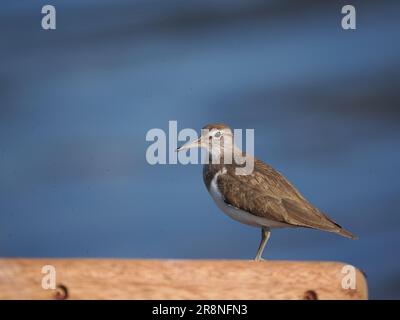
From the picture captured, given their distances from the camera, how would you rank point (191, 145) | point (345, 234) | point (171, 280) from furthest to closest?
point (191, 145), point (345, 234), point (171, 280)

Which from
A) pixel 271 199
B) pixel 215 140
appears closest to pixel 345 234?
pixel 271 199

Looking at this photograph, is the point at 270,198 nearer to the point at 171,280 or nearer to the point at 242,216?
the point at 242,216

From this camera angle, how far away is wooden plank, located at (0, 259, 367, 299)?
8.37 feet

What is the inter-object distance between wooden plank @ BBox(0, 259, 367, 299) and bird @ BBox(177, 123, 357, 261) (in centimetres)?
303

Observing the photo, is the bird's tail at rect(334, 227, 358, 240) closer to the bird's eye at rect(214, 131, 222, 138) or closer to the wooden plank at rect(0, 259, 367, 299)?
the bird's eye at rect(214, 131, 222, 138)

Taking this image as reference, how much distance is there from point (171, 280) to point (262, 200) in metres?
3.48

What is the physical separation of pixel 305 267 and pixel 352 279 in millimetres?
170

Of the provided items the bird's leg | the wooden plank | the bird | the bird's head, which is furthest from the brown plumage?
the wooden plank

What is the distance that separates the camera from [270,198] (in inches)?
237

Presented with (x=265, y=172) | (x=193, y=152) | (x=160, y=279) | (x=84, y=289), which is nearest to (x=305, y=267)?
(x=160, y=279)
